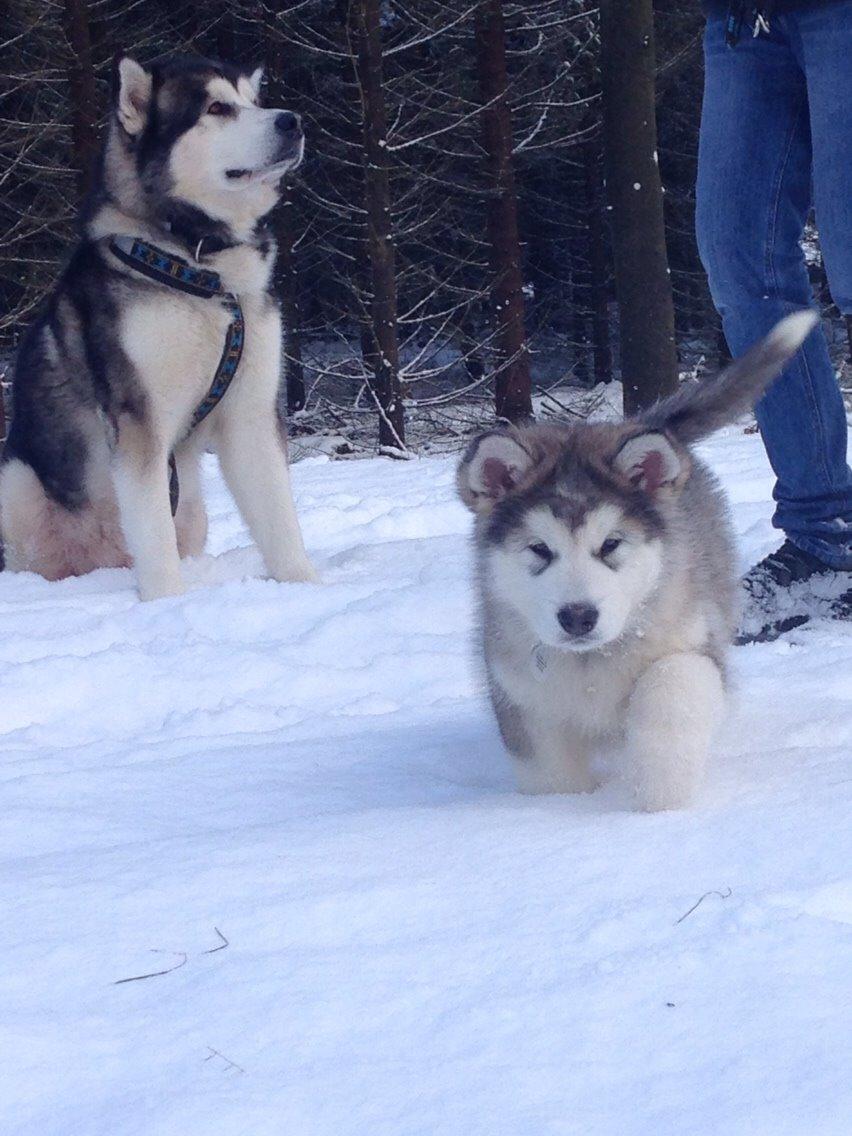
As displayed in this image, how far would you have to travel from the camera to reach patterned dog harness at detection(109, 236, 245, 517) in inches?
195

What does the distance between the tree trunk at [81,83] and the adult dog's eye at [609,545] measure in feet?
41.0

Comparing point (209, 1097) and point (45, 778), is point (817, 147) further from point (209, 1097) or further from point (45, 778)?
point (209, 1097)

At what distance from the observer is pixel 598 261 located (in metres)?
20.2

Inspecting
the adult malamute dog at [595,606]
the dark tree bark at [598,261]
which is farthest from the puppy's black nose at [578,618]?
the dark tree bark at [598,261]

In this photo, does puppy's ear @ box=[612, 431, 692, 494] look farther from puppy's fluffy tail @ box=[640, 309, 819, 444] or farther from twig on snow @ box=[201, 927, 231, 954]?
twig on snow @ box=[201, 927, 231, 954]

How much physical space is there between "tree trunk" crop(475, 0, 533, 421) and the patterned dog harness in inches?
373

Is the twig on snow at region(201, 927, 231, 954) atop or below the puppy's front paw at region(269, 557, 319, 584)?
atop

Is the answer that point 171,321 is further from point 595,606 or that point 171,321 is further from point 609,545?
point 595,606

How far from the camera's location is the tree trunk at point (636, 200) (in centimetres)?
973

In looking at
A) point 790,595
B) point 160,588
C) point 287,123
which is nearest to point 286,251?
point 287,123

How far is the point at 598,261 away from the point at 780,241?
55.1ft

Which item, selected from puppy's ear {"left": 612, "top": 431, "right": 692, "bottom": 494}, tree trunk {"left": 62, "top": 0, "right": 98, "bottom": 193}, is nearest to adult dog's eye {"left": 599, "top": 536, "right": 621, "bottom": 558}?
puppy's ear {"left": 612, "top": 431, "right": 692, "bottom": 494}

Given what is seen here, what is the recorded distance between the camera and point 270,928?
1734mm

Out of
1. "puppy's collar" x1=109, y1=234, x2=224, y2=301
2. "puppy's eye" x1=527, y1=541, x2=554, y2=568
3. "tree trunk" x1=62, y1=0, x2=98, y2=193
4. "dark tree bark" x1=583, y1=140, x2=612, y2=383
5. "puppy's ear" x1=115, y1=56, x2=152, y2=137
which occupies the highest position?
"tree trunk" x1=62, y1=0, x2=98, y2=193
